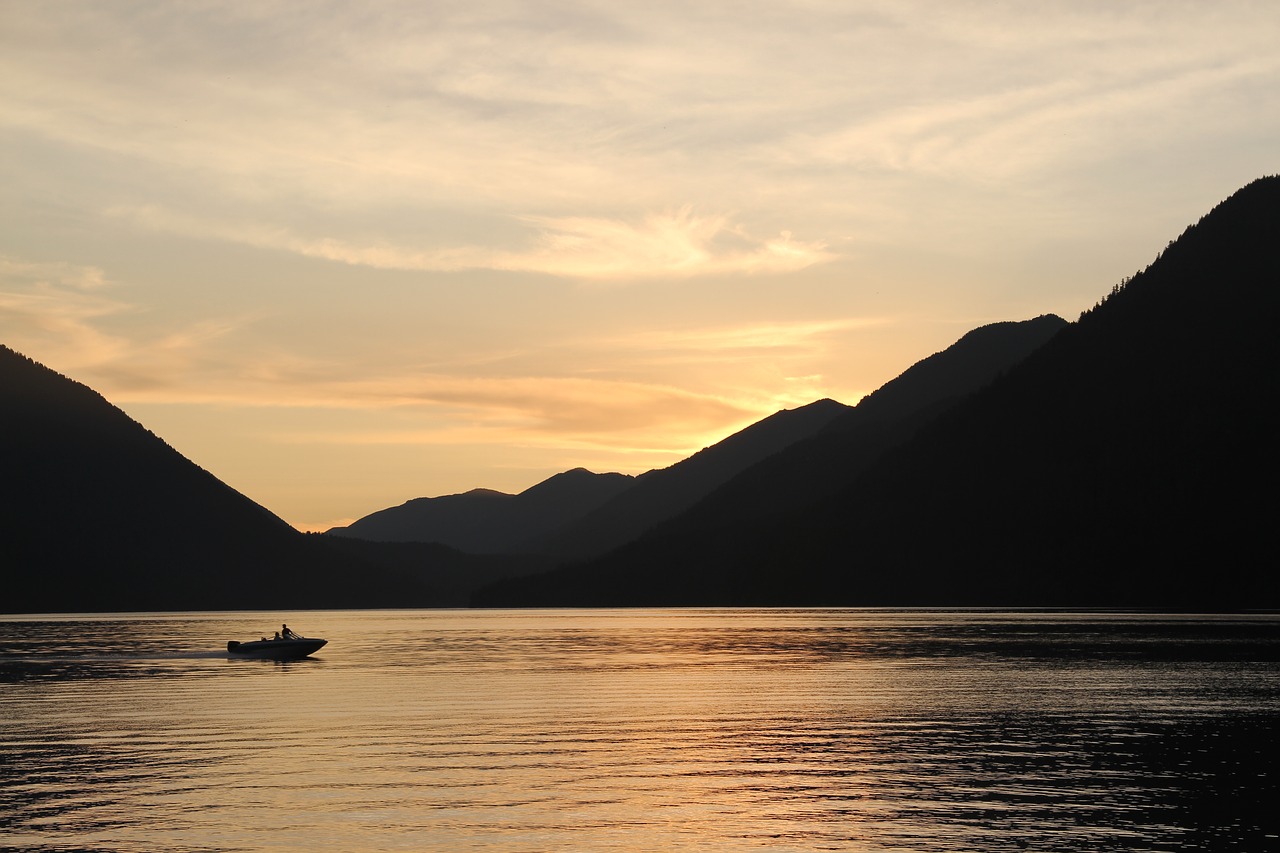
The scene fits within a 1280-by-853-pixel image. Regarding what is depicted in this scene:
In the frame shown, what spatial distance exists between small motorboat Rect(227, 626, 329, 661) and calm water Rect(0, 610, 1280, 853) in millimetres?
28263

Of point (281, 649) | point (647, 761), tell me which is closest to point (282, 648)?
point (281, 649)

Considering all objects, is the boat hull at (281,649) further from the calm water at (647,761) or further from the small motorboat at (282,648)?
the calm water at (647,761)

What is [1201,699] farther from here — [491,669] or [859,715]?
[491,669]

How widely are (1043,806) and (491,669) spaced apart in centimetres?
9820

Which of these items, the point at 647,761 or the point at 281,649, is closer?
the point at 647,761

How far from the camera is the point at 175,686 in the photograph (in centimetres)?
12512

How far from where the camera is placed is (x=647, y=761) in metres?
72.1

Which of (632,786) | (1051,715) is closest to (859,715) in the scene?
(1051,715)

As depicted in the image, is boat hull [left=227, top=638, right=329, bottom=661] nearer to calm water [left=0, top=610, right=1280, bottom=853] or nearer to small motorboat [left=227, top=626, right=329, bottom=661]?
small motorboat [left=227, top=626, right=329, bottom=661]

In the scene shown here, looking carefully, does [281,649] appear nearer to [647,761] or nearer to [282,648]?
[282,648]

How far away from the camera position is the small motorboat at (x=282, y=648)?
547 feet

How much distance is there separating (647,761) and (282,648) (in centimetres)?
10454

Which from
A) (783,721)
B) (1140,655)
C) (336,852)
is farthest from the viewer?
(1140,655)

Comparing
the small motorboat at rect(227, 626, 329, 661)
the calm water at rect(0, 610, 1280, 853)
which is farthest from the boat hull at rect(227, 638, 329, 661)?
the calm water at rect(0, 610, 1280, 853)
